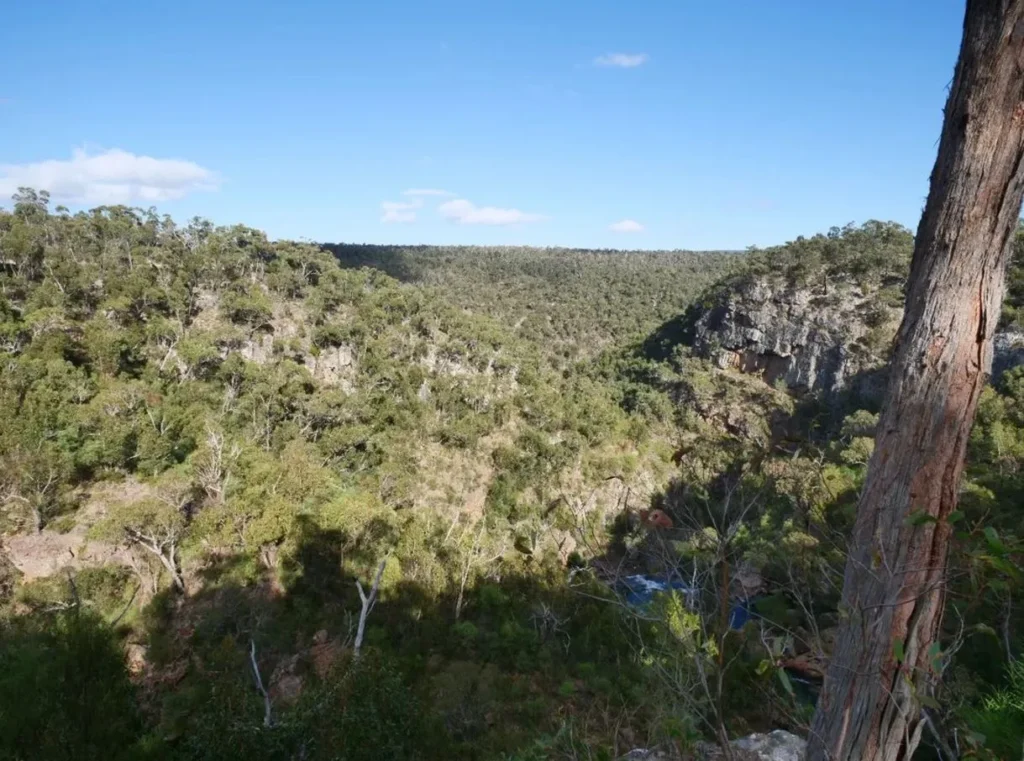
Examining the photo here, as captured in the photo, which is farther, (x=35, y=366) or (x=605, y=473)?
(x=605, y=473)

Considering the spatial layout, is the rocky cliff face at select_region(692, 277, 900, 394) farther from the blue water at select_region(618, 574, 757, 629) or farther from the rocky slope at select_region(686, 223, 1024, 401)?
the blue water at select_region(618, 574, 757, 629)

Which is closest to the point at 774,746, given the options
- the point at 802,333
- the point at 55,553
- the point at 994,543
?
the point at 994,543

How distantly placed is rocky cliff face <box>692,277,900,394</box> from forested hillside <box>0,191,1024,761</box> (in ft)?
1.74

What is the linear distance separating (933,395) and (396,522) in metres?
15.7

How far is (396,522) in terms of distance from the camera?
15.9 metres

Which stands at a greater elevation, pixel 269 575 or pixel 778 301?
pixel 778 301

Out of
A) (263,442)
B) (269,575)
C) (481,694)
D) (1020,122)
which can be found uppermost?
(1020,122)

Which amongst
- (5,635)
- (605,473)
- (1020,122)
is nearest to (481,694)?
(5,635)

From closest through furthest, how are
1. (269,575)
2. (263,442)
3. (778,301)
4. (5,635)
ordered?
(5,635)
(269,575)
(263,442)
(778,301)

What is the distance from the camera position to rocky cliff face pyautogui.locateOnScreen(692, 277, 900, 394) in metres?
32.4

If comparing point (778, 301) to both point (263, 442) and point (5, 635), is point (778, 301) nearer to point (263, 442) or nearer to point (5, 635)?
point (263, 442)

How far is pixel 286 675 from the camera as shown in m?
11.4

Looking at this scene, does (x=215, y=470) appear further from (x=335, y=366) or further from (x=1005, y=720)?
(x=1005, y=720)

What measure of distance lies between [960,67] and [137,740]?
1058cm
